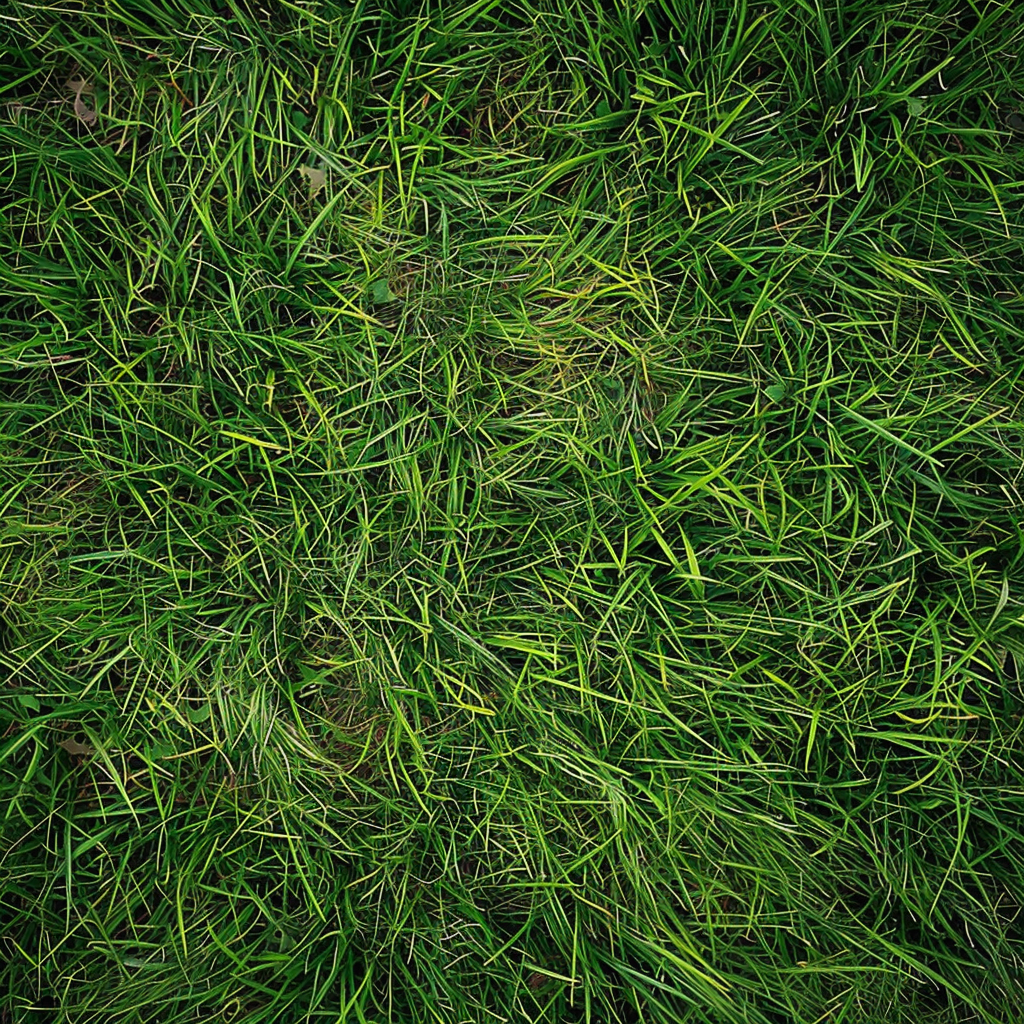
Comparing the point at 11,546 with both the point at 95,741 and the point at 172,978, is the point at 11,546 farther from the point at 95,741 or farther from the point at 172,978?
the point at 172,978

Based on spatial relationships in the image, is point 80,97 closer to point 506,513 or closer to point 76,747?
point 506,513

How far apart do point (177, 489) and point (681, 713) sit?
4.26 ft

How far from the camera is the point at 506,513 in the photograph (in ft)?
6.35

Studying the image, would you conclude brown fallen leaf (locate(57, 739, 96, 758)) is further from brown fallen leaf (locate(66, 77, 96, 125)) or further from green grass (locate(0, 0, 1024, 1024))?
brown fallen leaf (locate(66, 77, 96, 125))

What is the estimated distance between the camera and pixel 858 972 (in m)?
1.91

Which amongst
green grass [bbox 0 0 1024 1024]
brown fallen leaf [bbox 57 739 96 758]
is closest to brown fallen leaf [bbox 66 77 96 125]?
green grass [bbox 0 0 1024 1024]

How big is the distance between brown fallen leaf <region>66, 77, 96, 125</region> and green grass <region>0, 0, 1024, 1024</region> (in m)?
0.02

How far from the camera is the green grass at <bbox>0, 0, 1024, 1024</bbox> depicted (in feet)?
6.22

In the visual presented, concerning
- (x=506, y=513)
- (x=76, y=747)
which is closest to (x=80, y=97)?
(x=506, y=513)

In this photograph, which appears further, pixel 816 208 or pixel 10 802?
pixel 816 208

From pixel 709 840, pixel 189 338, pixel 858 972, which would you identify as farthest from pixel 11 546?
pixel 858 972

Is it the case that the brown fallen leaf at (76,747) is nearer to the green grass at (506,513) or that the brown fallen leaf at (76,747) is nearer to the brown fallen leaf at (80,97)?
the green grass at (506,513)

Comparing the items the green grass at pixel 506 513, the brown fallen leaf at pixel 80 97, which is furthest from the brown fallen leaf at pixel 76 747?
the brown fallen leaf at pixel 80 97

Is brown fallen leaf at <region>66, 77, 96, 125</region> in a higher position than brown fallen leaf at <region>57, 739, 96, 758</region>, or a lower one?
higher
